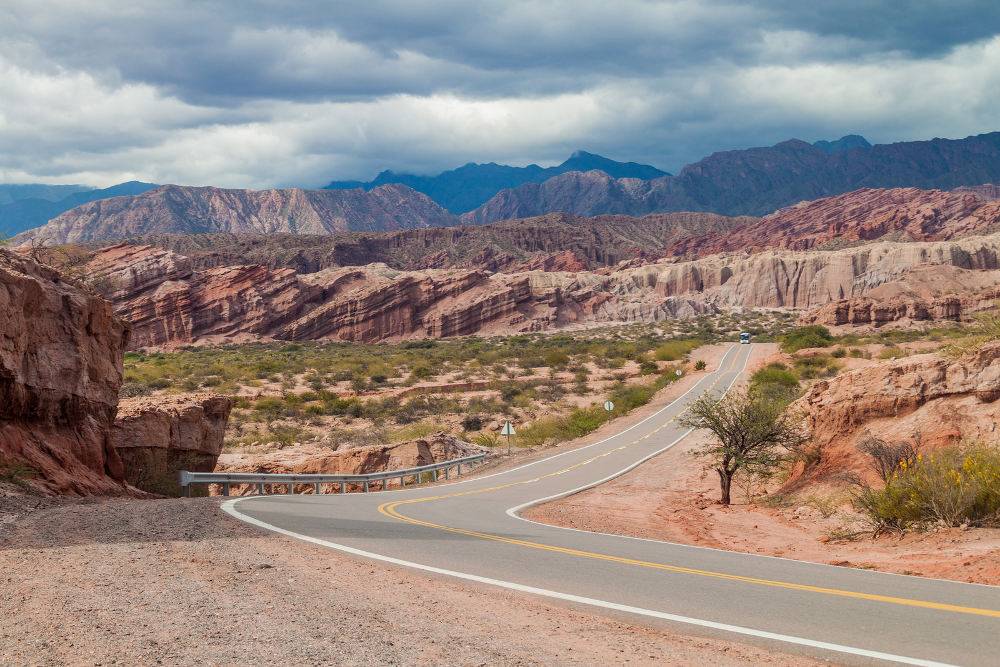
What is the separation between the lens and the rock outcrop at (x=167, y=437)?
56.0ft

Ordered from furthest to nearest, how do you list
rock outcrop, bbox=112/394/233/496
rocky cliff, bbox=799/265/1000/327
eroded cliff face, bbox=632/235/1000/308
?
eroded cliff face, bbox=632/235/1000/308
rocky cliff, bbox=799/265/1000/327
rock outcrop, bbox=112/394/233/496

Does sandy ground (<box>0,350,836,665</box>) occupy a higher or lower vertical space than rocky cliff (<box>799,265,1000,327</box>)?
lower

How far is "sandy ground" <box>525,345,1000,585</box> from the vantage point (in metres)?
8.80

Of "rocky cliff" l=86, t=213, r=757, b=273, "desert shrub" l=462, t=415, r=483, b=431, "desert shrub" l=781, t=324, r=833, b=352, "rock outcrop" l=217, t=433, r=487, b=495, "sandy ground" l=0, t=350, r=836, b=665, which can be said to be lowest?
"desert shrub" l=462, t=415, r=483, b=431

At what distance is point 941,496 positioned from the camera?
10.4m

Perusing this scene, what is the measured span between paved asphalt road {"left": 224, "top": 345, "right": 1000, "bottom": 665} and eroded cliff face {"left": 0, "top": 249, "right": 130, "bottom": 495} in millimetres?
3364

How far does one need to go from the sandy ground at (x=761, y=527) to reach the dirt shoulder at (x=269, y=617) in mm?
4740

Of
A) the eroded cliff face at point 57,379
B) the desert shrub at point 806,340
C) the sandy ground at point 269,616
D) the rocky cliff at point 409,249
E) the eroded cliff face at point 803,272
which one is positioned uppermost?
the rocky cliff at point 409,249

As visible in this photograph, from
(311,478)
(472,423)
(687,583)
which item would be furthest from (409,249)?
(687,583)

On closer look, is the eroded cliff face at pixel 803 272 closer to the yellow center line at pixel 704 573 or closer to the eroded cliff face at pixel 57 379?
the yellow center line at pixel 704 573

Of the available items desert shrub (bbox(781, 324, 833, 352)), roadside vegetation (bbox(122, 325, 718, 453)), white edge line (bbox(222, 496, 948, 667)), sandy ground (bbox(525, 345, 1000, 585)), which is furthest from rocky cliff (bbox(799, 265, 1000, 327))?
white edge line (bbox(222, 496, 948, 667))

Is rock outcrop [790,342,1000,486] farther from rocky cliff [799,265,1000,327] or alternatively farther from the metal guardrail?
rocky cliff [799,265,1000,327]

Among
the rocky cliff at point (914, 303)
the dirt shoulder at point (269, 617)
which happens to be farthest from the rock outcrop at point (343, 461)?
the rocky cliff at point (914, 303)

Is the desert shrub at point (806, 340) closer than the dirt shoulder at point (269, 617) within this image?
No
